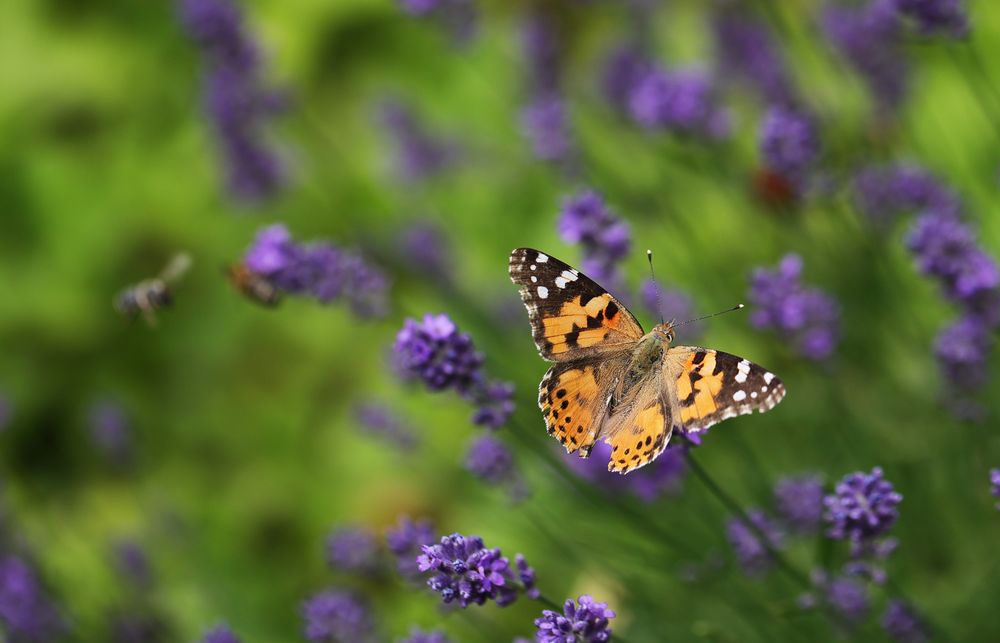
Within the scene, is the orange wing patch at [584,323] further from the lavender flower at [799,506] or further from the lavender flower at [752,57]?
the lavender flower at [752,57]

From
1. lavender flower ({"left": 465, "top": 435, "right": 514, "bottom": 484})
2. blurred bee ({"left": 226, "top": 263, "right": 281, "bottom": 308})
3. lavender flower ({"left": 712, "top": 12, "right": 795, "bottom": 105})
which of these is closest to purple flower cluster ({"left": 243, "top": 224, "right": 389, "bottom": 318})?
blurred bee ({"left": 226, "top": 263, "right": 281, "bottom": 308})

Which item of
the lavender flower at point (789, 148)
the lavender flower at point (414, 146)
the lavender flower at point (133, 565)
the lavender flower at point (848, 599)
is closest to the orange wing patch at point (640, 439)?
the lavender flower at point (848, 599)

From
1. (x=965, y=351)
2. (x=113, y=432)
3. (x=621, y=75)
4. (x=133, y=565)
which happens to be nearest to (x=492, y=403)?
(x=965, y=351)

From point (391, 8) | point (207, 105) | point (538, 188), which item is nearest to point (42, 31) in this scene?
point (391, 8)

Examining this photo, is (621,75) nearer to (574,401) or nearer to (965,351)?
(965,351)

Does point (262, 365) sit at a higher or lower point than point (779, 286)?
higher

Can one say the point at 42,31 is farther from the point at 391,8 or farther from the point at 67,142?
the point at 391,8
